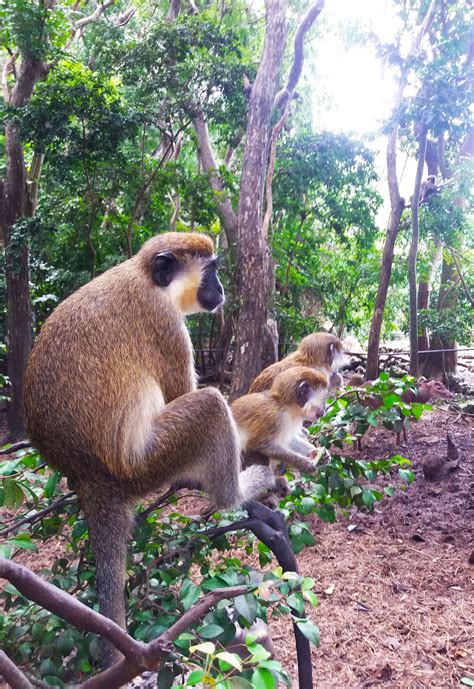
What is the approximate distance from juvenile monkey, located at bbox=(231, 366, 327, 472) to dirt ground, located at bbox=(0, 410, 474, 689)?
1392 millimetres

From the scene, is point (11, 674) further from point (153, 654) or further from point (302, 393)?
point (302, 393)

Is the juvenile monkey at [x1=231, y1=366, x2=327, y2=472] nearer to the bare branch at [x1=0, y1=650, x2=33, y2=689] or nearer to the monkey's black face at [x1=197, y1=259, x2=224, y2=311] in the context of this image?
the monkey's black face at [x1=197, y1=259, x2=224, y2=311]

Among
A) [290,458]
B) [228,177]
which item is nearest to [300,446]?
[290,458]

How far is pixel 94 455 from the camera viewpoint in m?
2.35

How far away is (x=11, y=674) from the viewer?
1258 millimetres

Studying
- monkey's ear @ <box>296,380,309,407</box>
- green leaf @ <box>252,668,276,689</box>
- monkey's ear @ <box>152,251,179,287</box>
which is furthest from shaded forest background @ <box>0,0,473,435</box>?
green leaf @ <box>252,668,276,689</box>

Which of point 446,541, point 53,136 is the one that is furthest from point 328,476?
point 53,136

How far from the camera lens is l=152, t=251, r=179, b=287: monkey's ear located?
282cm

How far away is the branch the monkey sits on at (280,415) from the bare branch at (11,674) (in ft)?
8.38

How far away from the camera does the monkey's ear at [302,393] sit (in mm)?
3818

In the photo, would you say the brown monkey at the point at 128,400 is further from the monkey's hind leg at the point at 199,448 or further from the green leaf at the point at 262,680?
the green leaf at the point at 262,680

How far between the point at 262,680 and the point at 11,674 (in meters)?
0.58

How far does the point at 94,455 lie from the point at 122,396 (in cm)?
29

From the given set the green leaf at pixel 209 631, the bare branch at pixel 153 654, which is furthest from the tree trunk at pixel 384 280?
the bare branch at pixel 153 654
